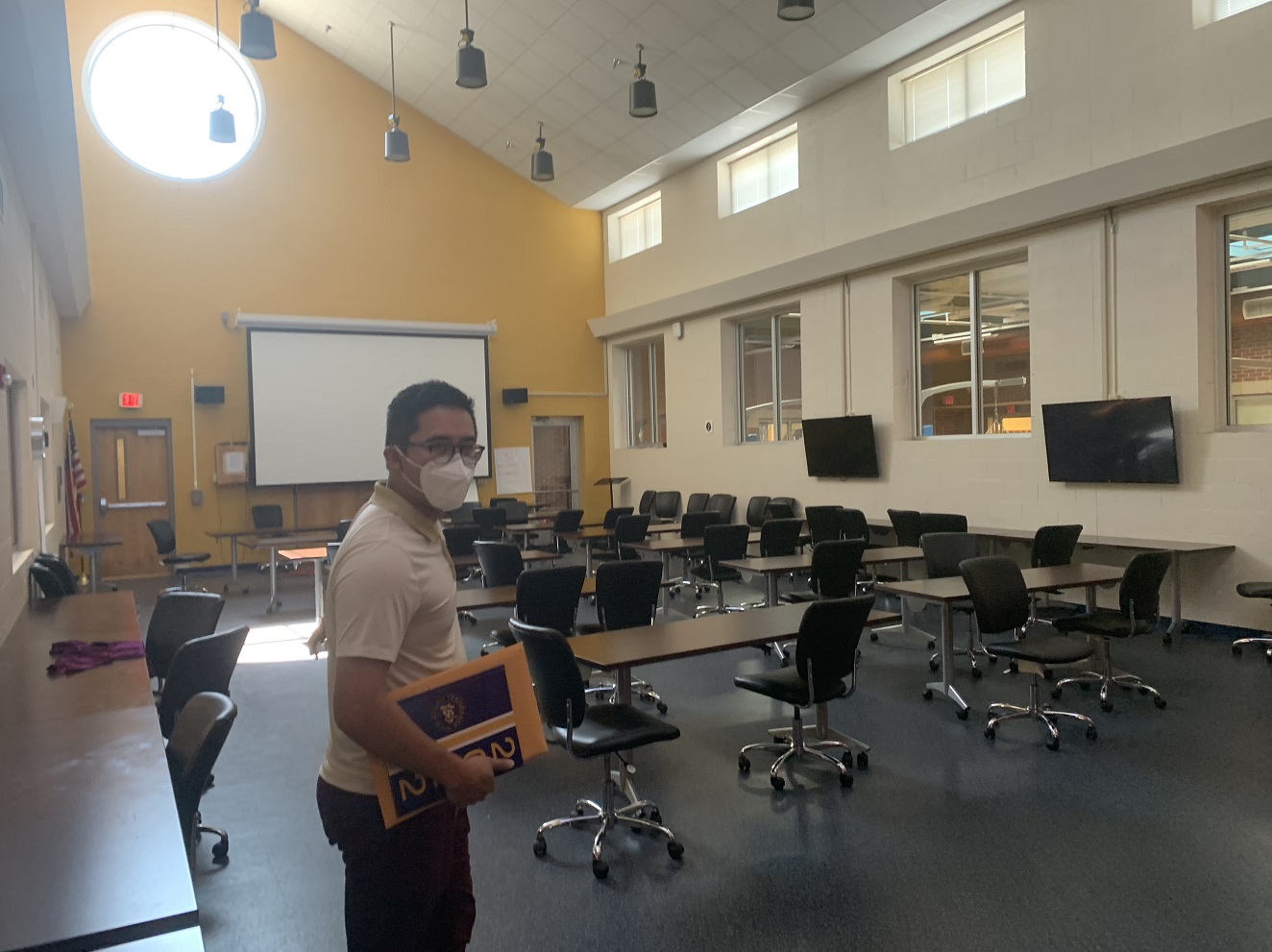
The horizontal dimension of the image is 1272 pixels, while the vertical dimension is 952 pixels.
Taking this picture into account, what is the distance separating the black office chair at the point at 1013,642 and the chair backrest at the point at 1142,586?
1.33ft

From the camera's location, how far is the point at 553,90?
35.5ft

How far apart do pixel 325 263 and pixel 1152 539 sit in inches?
406

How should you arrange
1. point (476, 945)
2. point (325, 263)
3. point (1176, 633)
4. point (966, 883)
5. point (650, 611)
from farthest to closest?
point (325, 263) < point (1176, 633) < point (650, 611) < point (966, 883) < point (476, 945)

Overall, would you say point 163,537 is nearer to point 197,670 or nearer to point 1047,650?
point 197,670

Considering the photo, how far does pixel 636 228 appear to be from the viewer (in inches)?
535

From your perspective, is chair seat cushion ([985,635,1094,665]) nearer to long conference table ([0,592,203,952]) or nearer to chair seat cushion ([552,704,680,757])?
chair seat cushion ([552,704,680,757])

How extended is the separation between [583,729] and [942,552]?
3624 millimetres

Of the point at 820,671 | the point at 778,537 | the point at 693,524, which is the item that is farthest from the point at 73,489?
the point at 820,671

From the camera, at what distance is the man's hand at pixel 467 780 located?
1.53 metres

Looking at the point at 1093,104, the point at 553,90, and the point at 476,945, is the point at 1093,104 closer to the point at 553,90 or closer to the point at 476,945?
the point at 553,90

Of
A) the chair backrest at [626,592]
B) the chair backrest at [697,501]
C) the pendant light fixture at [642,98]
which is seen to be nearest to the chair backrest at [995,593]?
the chair backrest at [626,592]

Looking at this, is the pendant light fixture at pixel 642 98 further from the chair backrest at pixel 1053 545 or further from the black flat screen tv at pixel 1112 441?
the chair backrest at pixel 1053 545

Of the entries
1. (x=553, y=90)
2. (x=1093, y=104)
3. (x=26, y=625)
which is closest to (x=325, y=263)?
(x=553, y=90)

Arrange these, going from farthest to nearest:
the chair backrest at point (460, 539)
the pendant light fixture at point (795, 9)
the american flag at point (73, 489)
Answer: the american flag at point (73, 489)
the chair backrest at point (460, 539)
the pendant light fixture at point (795, 9)
